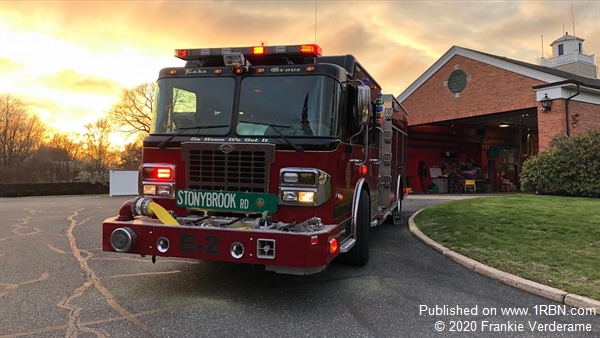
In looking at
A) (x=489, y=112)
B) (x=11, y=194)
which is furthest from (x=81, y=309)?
(x=11, y=194)

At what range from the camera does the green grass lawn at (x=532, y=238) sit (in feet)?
16.2

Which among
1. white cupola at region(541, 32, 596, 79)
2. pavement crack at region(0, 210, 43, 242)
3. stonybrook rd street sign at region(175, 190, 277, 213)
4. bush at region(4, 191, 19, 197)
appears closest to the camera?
stonybrook rd street sign at region(175, 190, 277, 213)

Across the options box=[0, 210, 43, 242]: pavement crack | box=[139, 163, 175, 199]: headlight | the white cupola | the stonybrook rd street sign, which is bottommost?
box=[0, 210, 43, 242]: pavement crack

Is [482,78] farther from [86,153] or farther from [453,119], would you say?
[86,153]

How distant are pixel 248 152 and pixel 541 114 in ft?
55.2

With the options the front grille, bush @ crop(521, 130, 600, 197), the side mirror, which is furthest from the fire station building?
the front grille

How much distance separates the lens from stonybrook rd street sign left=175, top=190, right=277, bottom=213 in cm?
417

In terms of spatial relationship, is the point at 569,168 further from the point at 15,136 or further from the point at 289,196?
the point at 15,136

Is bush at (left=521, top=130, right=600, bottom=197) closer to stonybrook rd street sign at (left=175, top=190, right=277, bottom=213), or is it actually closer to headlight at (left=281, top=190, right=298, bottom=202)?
headlight at (left=281, top=190, right=298, bottom=202)

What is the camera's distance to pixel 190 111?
183 inches

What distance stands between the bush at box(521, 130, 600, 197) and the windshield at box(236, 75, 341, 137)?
13.1 meters

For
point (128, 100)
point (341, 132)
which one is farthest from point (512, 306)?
point (128, 100)

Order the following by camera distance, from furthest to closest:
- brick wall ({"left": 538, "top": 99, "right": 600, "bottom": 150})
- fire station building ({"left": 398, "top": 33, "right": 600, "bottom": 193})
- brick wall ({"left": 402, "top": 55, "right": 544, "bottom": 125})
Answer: brick wall ({"left": 402, "top": 55, "right": 544, "bottom": 125})
fire station building ({"left": 398, "top": 33, "right": 600, "bottom": 193})
brick wall ({"left": 538, "top": 99, "right": 600, "bottom": 150})

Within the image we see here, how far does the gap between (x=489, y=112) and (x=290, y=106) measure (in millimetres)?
17853
